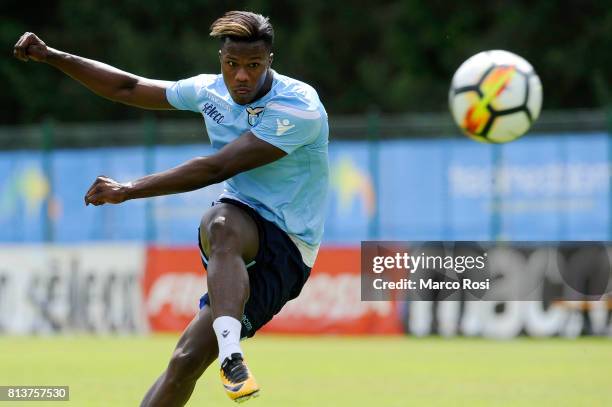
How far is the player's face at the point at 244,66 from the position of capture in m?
6.43

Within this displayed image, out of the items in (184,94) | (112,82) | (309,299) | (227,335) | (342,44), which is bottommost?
(309,299)

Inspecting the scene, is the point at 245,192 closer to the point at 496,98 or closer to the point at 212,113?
the point at 212,113

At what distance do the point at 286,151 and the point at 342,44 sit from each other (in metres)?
30.7

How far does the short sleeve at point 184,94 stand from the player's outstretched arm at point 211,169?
66 centimetres

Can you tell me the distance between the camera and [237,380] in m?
5.96

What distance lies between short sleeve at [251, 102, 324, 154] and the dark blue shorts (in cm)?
40

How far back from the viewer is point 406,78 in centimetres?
3312

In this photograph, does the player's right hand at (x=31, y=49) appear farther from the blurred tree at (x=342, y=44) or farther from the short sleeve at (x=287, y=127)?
the blurred tree at (x=342, y=44)

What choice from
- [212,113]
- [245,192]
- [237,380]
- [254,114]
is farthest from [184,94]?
[237,380]

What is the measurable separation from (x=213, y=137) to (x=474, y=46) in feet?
84.6

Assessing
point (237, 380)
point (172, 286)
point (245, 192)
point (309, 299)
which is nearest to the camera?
point (237, 380)

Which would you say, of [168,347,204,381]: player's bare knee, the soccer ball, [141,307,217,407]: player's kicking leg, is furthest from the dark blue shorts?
the soccer ball

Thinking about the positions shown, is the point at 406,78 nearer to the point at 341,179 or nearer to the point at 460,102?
the point at 341,179

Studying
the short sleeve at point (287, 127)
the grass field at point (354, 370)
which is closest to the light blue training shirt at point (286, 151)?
the short sleeve at point (287, 127)
